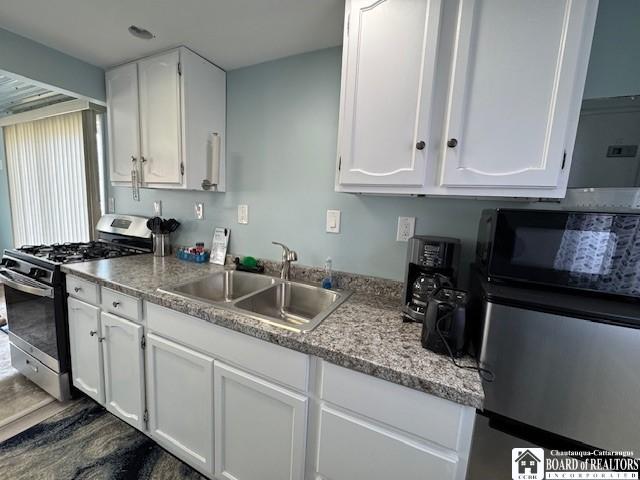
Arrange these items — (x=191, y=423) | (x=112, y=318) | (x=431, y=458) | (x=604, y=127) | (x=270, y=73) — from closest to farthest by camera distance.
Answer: (x=431, y=458), (x=604, y=127), (x=191, y=423), (x=112, y=318), (x=270, y=73)

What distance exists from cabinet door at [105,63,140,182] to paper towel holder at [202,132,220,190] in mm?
530

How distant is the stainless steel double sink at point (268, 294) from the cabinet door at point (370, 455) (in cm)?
47

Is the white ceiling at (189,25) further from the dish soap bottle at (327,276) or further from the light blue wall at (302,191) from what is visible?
the dish soap bottle at (327,276)

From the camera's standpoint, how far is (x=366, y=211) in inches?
57.8

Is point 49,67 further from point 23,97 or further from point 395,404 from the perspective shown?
point 395,404

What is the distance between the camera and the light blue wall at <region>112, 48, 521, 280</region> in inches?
55.4

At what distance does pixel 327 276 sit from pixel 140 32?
66.9 inches

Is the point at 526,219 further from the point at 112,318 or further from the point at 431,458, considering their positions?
the point at 112,318

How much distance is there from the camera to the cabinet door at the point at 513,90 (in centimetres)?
82

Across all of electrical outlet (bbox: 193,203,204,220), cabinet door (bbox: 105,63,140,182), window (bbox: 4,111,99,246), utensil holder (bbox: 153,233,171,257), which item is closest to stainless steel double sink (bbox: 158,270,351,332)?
electrical outlet (bbox: 193,203,204,220)

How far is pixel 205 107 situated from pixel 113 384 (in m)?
1.75

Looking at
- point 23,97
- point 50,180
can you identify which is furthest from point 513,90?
point 23,97

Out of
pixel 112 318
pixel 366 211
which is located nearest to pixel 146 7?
pixel 366 211

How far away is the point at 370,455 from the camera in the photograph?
826 millimetres
